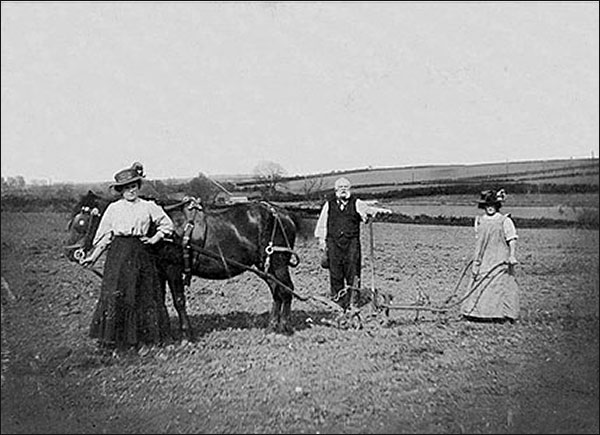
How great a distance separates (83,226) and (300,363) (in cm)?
87

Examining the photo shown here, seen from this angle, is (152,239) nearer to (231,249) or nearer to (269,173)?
(231,249)

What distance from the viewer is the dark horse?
240 cm

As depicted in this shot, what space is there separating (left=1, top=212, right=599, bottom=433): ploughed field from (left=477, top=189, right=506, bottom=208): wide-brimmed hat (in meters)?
0.16

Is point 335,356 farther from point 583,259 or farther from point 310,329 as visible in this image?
point 583,259

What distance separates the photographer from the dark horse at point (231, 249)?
2.40 metres

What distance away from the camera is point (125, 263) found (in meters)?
2.21

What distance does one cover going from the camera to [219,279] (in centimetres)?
249

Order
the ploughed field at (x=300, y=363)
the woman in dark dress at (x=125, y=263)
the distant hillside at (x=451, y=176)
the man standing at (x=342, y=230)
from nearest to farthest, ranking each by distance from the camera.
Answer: the ploughed field at (x=300, y=363) < the woman in dark dress at (x=125, y=263) < the distant hillside at (x=451, y=176) < the man standing at (x=342, y=230)

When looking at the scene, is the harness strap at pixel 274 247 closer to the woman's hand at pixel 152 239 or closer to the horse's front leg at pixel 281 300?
the horse's front leg at pixel 281 300

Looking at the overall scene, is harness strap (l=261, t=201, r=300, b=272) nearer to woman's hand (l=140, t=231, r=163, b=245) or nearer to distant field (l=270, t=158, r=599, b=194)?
distant field (l=270, t=158, r=599, b=194)

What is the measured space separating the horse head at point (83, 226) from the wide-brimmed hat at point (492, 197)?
56.2 inches

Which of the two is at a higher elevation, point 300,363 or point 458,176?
point 458,176

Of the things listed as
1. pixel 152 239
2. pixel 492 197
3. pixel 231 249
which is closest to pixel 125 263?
pixel 152 239

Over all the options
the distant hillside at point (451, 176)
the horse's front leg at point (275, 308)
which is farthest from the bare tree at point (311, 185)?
the horse's front leg at point (275, 308)
